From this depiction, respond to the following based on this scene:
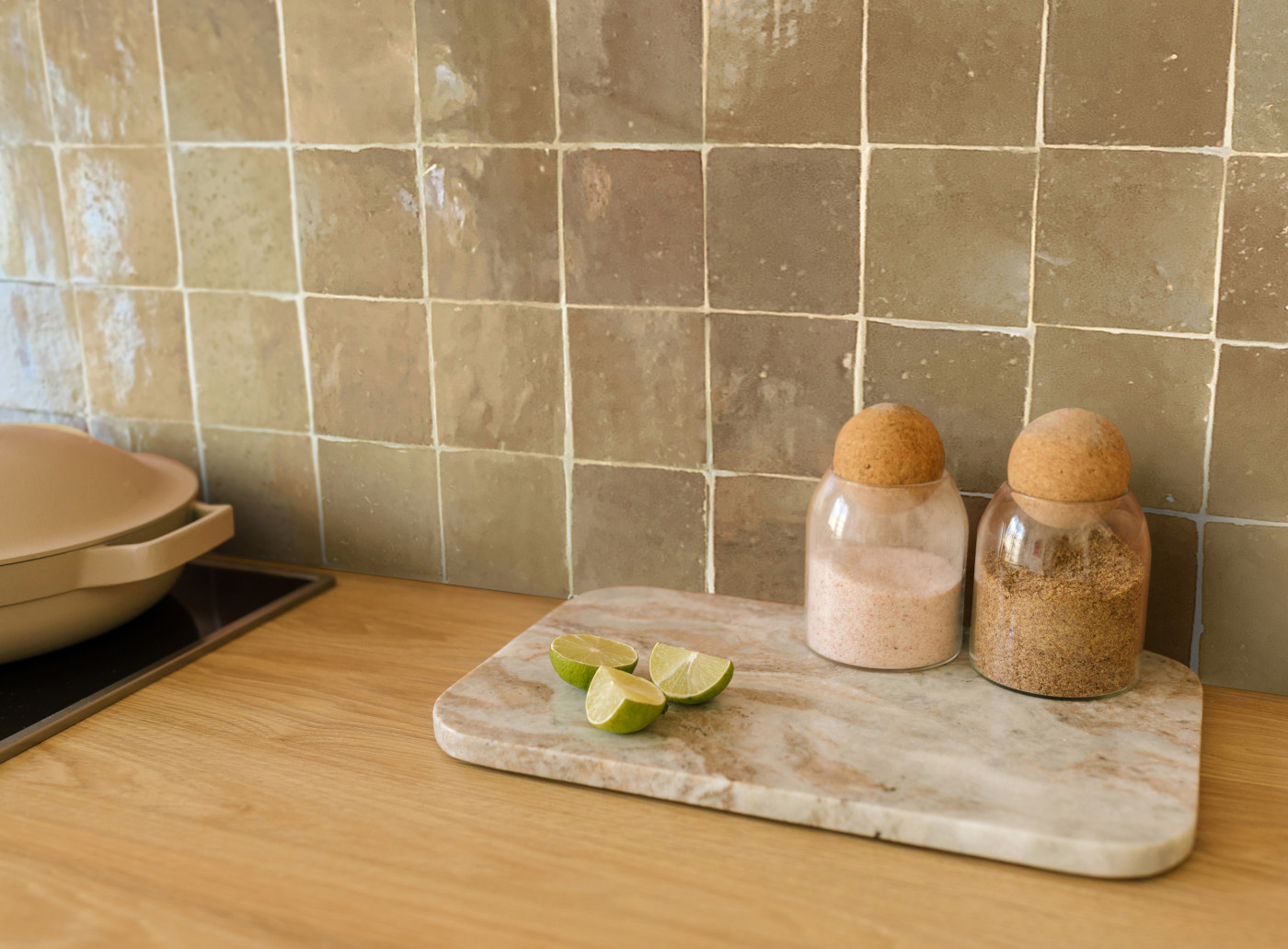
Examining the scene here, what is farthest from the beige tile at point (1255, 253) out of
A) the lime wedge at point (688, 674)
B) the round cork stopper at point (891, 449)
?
the lime wedge at point (688, 674)

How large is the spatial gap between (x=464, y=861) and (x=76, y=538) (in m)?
0.51

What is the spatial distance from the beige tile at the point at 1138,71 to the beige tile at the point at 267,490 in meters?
0.85

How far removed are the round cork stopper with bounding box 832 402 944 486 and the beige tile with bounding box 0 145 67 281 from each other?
0.97 meters

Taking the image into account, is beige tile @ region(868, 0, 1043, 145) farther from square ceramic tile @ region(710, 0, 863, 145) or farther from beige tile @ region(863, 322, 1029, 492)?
beige tile @ region(863, 322, 1029, 492)

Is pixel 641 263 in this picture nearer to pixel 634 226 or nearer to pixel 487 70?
pixel 634 226

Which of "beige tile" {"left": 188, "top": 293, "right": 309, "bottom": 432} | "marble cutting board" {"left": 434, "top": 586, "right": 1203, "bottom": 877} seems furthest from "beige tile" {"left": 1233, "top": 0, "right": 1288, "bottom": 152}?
"beige tile" {"left": 188, "top": 293, "right": 309, "bottom": 432}

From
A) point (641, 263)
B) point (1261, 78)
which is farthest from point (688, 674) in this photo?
point (1261, 78)

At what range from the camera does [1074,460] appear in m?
0.84

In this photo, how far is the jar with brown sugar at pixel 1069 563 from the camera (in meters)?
0.84

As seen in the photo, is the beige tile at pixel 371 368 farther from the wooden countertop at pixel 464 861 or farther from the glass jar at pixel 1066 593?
the glass jar at pixel 1066 593

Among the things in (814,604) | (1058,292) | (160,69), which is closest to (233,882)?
(814,604)

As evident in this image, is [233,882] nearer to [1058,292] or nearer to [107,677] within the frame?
[107,677]

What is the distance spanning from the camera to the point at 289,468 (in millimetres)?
1271

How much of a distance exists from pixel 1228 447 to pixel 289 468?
954 mm
